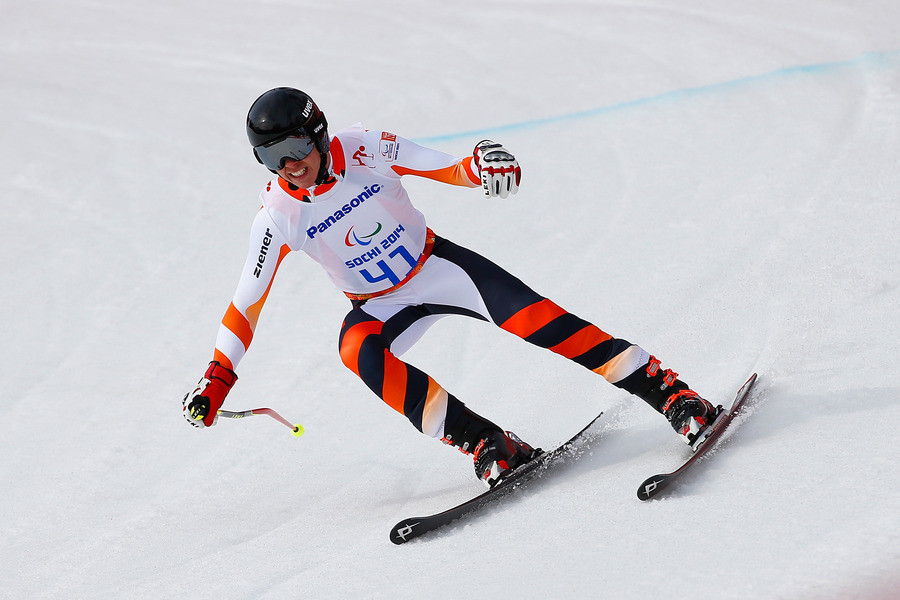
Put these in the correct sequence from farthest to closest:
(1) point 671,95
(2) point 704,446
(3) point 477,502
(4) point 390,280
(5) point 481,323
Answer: (1) point 671,95
(5) point 481,323
(4) point 390,280
(3) point 477,502
(2) point 704,446

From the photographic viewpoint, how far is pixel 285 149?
325cm

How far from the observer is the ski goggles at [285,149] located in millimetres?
3240

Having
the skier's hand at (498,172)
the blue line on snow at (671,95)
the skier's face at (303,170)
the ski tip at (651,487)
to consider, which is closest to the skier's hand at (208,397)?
the skier's face at (303,170)

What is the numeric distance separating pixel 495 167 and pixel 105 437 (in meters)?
2.55

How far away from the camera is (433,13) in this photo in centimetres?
962

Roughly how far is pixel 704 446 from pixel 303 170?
164 centimetres

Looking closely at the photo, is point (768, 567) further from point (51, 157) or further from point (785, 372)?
point (51, 157)

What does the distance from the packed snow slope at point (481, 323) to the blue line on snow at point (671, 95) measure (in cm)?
3

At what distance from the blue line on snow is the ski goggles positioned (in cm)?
415

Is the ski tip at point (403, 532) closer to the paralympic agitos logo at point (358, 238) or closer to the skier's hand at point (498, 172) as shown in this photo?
the paralympic agitos logo at point (358, 238)

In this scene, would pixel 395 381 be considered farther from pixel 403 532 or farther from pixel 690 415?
pixel 690 415

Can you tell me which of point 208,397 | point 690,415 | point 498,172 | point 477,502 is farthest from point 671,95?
point 208,397

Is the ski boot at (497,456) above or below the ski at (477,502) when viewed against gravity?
above

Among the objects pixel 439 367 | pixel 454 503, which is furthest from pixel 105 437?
pixel 454 503
